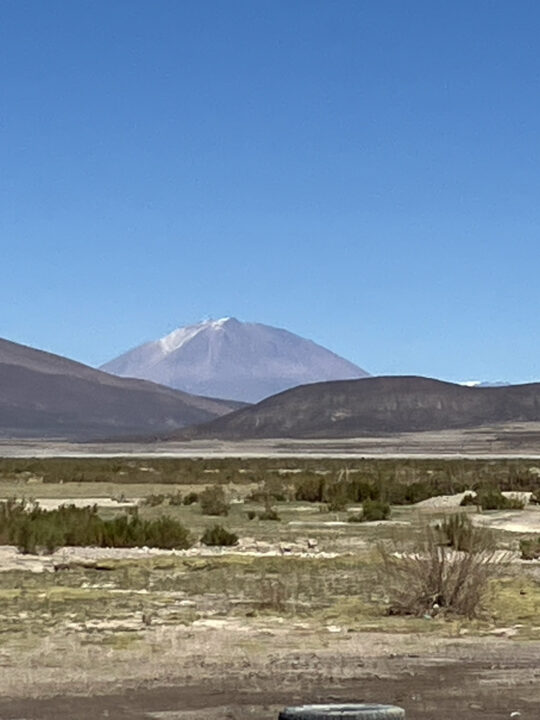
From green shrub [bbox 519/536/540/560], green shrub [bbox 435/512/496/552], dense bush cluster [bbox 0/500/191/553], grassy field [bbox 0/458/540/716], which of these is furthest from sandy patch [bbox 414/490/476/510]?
green shrub [bbox 435/512/496/552]

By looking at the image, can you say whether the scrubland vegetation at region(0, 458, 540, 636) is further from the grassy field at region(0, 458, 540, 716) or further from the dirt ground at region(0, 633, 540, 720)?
the dirt ground at region(0, 633, 540, 720)

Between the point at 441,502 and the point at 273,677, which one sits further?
the point at 441,502

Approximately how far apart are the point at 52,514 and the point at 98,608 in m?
13.1

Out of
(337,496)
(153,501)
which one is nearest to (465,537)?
(153,501)

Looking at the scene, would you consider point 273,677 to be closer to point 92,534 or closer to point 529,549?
point 529,549

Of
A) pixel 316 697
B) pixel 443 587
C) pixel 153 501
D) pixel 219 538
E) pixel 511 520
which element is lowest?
pixel 316 697

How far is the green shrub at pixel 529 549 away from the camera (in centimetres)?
2442

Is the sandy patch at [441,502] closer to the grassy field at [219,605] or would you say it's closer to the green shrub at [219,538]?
the grassy field at [219,605]

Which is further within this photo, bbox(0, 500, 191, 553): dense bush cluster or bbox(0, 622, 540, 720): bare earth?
bbox(0, 500, 191, 553): dense bush cluster

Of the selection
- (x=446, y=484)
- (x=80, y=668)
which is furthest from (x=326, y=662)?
Result: (x=446, y=484)

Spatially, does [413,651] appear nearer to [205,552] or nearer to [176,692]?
[176,692]

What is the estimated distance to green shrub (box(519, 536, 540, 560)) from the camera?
24422 mm

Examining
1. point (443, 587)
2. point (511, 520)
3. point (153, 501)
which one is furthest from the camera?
point (153, 501)

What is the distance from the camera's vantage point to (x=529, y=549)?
25156 millimetres
